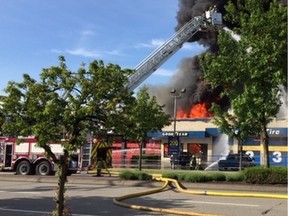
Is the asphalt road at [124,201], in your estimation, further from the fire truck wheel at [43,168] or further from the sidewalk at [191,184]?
the fire truck wheel at [43,168]

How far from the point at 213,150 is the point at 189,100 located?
107ft

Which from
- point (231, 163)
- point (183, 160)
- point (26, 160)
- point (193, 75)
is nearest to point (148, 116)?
point (26, 160)

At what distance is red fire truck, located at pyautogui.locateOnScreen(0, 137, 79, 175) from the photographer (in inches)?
966

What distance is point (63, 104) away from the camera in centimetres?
663

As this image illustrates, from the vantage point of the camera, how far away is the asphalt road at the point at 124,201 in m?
11.1

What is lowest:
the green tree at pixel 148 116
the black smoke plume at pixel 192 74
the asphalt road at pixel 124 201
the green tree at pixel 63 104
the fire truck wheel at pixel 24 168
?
the asphalt road at pixel 124 201

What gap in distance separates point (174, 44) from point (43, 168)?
25.4 m

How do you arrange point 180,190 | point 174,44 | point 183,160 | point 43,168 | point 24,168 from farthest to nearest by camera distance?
point 174,44, point 183,160, point 24,168, point 43,168, point 180,190

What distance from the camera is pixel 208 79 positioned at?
17953 millimetres

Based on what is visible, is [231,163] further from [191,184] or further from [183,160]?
[191,184]

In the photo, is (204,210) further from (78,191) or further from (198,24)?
(198,24)

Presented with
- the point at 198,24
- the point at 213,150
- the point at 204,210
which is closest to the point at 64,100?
the point at 204,210

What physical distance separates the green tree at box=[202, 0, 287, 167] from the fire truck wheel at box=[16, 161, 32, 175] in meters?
11.3

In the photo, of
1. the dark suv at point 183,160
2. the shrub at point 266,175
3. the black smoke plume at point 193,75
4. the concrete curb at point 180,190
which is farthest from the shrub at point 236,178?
the black smoke plume at point 193,75
